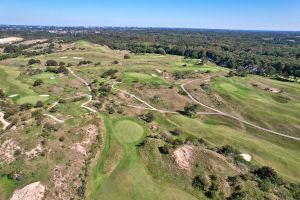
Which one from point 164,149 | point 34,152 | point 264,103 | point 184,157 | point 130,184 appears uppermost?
point 164,149

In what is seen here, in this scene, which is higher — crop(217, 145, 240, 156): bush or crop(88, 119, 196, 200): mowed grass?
crop(88, 119, 196, 200): mowed grass

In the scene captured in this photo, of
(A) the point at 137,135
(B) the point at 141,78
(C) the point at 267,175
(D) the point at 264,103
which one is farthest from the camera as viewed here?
(B) the point at 141,78

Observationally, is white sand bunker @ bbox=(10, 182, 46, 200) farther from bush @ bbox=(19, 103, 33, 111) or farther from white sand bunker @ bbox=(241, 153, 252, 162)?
white sand bunker @ bbox=(241, 153, 252, 162)

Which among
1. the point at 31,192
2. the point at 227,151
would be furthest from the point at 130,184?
the point at 227,151

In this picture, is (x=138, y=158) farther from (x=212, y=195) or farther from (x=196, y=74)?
(x=196, y=74)

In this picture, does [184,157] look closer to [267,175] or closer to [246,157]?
[267,175]

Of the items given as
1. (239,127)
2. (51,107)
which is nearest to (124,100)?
(51,107)

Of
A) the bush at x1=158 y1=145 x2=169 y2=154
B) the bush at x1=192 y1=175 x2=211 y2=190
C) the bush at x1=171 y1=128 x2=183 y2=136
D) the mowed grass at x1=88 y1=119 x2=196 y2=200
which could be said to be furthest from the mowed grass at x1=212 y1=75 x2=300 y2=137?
the mowed grass at x1=88 y1=119 x2=196 y2=200
